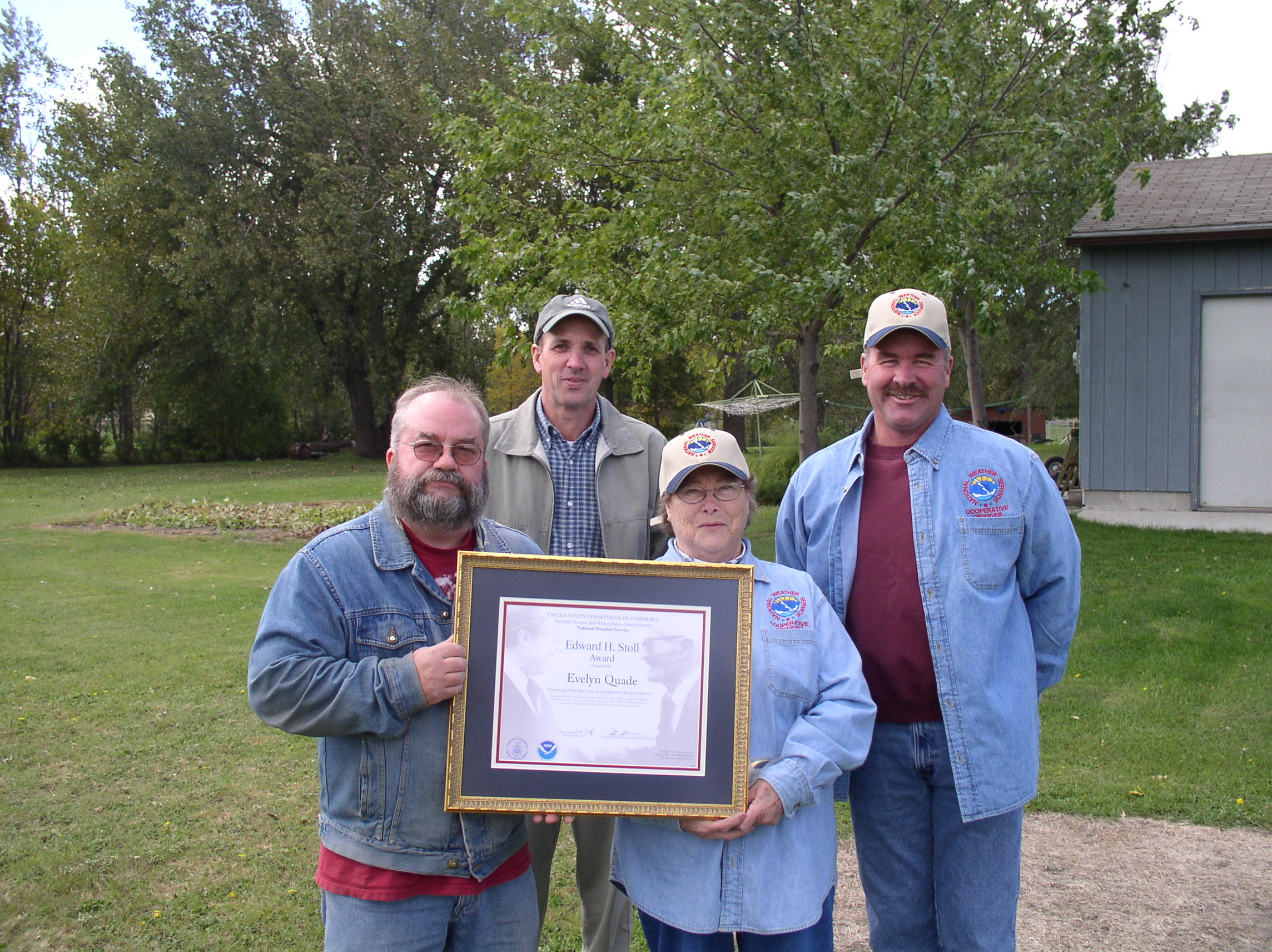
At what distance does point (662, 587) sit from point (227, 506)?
56.5 feet

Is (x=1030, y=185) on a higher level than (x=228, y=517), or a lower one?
higher

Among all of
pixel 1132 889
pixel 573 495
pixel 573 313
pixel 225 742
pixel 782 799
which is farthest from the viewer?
pixel 225 742

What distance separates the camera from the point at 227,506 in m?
18.0

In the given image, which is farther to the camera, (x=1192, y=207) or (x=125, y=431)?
(x=125, y=431)

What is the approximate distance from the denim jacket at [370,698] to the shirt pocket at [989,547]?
4.71ft

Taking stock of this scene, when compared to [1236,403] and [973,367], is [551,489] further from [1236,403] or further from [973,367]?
[973,367]

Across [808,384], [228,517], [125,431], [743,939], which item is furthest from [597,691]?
[125,431]

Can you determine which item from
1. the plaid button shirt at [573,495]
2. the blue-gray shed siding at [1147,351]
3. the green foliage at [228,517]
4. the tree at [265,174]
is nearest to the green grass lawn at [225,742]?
the blue-gray shed siding at [1147,351]

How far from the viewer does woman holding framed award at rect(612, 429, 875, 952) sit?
2.44 m

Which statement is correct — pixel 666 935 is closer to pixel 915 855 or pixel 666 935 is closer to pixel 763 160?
pixel 915 855

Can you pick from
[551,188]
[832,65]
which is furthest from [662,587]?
[551,188]

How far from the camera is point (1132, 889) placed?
172 inches

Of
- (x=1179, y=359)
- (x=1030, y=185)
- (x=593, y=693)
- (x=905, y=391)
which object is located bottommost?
(x=593, y=693)

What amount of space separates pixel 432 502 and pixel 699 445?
701mm
